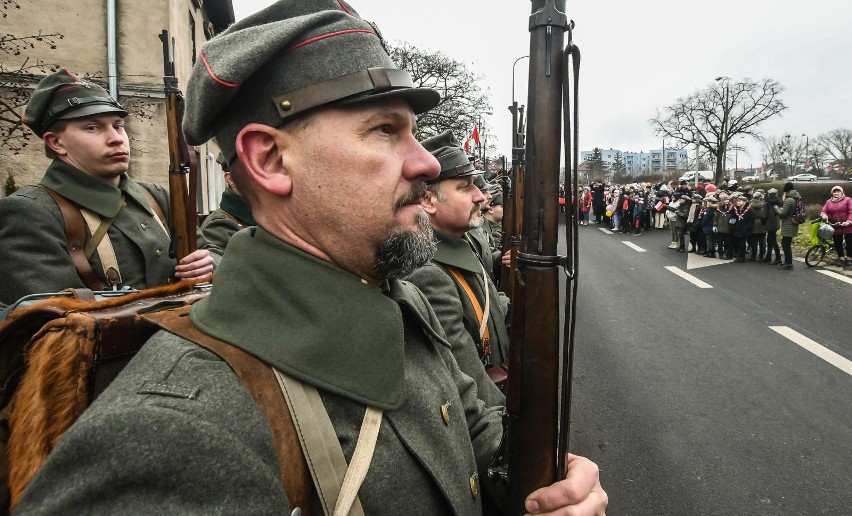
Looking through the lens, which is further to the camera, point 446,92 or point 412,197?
point 446,92

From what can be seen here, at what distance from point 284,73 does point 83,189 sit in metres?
2.01

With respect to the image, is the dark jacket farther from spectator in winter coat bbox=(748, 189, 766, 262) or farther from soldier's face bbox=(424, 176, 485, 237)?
soldier's face bbox=(424, 176, 485, 237)

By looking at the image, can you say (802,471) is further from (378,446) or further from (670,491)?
(378,446)

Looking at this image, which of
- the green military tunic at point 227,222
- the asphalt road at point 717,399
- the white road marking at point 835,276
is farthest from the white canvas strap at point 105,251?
the white road marking at point 835,276

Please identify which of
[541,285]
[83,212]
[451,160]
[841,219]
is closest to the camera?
[541,285]

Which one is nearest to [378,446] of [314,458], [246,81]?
[314,458]

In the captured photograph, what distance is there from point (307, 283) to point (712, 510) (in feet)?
12.5

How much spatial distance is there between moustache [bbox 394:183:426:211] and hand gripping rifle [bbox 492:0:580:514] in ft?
0.93

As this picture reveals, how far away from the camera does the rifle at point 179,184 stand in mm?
3076

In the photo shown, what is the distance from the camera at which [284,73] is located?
4.24 feet

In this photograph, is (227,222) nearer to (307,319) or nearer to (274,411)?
(307,319)

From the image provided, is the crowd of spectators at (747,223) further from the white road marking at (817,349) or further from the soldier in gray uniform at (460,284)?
the soldier in gray uniform at (460,284)

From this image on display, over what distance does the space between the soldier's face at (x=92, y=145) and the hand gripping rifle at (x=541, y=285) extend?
2392 millimetres

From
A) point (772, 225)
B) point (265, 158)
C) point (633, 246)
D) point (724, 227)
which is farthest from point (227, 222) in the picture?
point (633, 246)
